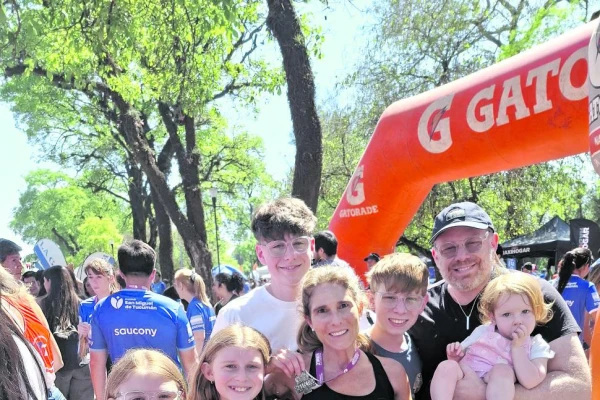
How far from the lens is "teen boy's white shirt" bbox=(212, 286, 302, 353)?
2.77 meters

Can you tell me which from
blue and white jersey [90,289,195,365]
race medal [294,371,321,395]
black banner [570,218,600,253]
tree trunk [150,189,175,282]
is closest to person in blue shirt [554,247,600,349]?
blue and white jersey [90,289,195,365]

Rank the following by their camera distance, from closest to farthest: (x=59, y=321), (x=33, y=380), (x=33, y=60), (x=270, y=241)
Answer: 1. (x=33, y=380)
2. (x=270, y=241)
3. (x=59, y=321)
4. (x=33, y=60)

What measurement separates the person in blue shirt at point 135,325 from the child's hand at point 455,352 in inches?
101

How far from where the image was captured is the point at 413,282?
2660mm

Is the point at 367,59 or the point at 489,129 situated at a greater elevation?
the point at 367,59

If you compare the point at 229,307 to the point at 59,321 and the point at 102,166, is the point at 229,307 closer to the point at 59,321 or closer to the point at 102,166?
the point at 59,321

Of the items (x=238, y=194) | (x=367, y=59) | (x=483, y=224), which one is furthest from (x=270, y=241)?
(x=238, y=194)

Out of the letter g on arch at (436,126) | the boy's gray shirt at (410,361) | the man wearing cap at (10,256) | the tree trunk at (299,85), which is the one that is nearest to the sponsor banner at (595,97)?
the boy's gray shirt at (410,361)

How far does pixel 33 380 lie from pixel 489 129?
435 centimetres

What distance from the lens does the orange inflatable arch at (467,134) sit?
451 centimetres

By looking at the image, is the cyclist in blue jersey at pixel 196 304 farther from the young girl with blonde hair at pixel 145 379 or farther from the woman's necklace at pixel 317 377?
the woman's necklace at pixel 317 377

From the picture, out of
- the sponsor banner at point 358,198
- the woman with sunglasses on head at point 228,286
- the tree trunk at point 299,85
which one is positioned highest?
the tree trunk at point 299,85

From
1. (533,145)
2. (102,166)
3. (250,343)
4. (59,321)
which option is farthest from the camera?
(102,166)

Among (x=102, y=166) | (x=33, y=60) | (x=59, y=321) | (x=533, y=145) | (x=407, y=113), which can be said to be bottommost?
(x=59, y=321)
